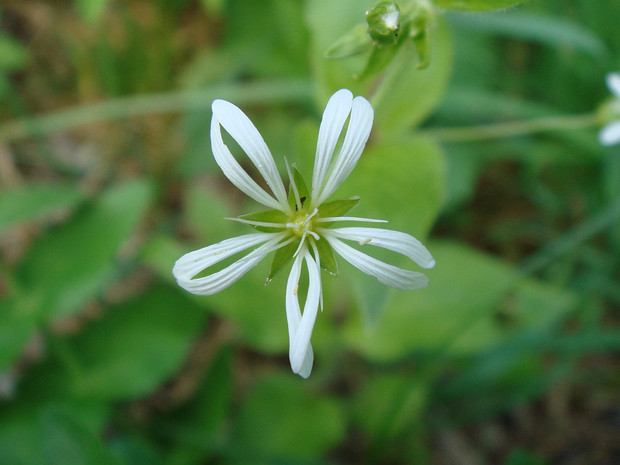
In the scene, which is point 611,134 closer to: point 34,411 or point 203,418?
point 203,418

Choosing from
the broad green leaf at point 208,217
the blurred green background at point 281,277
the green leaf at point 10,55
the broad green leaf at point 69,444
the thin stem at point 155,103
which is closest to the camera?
the broad green leaf at point 69,444

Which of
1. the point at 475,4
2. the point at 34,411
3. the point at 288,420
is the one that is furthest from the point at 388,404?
the point at 475,4

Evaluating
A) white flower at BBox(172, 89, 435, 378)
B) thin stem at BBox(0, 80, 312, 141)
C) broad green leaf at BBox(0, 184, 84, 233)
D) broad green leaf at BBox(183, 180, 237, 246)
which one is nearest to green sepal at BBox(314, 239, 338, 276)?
white flower at BBox(172, 89, 435, 378)

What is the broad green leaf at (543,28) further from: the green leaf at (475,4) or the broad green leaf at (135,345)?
the broad green leaf at (135,345)

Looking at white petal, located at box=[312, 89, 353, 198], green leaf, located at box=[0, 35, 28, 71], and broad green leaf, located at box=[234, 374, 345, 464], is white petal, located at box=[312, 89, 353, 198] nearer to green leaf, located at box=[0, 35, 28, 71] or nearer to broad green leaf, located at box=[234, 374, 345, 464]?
broad green leaf, located at box=[234, 374, 345, 464]

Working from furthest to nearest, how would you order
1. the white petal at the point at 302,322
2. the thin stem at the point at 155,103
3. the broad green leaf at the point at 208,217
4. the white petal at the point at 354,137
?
the thin stem at the point at 155,103
the broad green leaf at the point at 208,217
the white petal at the point at 354,137
the white petal at the point at 302,322

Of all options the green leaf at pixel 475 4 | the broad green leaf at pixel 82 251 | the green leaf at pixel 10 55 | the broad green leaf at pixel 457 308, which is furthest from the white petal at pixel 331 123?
the green leaf at pixel 10 55

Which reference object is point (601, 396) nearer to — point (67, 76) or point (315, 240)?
point (315, 240)
